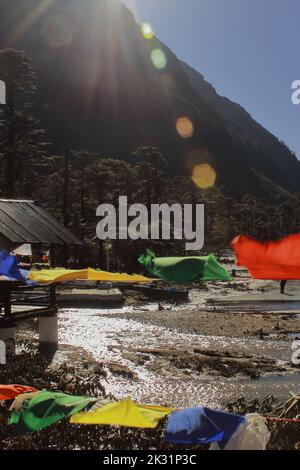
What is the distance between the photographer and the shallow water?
647 inches

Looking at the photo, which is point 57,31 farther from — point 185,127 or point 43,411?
point 43,411

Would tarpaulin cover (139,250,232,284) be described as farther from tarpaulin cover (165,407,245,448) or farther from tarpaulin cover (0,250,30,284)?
tarpaulin cover (0,250,30,284)

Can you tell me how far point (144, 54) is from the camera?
629 ft

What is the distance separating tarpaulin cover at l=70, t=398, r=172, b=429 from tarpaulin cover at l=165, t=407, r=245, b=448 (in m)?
0.28

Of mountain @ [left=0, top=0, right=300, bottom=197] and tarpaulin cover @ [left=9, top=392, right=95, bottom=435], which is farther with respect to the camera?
mountain @ [left=0, top=0, right=300, bottom=197]

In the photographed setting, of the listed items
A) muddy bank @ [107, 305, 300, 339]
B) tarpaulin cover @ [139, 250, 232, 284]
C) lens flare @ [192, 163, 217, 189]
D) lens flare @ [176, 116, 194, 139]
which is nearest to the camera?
tarpaulin cover @ [139, 250, 232, 284]

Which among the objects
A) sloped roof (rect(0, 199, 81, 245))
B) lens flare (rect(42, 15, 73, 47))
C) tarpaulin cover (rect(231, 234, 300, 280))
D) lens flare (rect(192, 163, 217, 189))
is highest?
lens flare (rect(42, 15, 73, 47))

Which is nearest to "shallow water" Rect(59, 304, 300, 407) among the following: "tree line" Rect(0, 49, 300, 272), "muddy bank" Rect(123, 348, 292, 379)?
"muddy bank" Rect(123, 348, 292, 379)

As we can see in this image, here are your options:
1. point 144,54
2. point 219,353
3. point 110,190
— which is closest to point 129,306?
point 219,353

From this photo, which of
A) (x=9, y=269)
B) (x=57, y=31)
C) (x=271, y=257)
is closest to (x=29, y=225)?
(x=9, y=269)

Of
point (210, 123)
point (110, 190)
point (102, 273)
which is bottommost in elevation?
point (102, 273)

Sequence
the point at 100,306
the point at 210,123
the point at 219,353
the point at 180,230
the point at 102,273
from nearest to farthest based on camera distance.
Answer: the point at 102,273
the point at 219,353
the point at 100,306
the point at 180,230
the point at 210,123
